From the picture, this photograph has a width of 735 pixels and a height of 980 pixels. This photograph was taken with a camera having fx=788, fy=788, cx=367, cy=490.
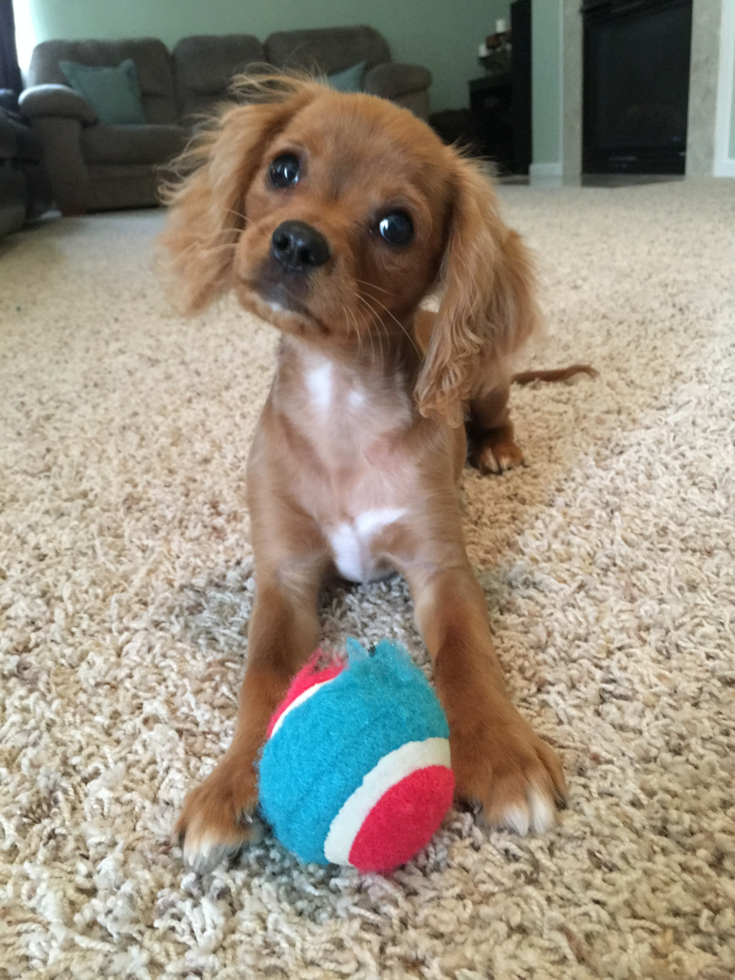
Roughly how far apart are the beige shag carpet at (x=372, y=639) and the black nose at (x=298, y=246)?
0.56 metres

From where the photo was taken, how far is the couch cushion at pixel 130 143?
22.7 feet

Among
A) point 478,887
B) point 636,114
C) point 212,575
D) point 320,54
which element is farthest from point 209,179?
point 320,54

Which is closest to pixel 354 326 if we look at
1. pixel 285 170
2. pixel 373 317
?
pixel 373 317

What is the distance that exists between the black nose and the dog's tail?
3.86 feet

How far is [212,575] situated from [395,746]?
2.38ft

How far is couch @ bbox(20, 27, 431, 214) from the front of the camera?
6.76 meters

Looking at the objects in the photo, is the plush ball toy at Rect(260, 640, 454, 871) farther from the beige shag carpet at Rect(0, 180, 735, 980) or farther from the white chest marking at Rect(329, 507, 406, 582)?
the white chest marking at Rect(329, 507, 406, 582)

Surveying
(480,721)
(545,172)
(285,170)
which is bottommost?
(545,172)

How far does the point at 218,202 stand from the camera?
1387 millimetres

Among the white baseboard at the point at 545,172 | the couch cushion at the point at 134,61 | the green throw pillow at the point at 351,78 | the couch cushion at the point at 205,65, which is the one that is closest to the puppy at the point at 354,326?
the white baseboard at the point at 545,172

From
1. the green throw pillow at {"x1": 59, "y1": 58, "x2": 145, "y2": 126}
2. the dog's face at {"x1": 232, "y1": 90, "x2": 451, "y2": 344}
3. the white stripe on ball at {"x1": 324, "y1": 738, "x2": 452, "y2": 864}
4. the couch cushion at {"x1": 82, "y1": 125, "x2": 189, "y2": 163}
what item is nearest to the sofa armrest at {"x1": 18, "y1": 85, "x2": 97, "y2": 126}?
the couch cushion at {"x1": 82, "y1": 125, "x2": 189, "y2": 163}

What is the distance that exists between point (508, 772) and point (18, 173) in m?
5.60

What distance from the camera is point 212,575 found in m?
1.41

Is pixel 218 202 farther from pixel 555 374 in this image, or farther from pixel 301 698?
pixel 555 374
